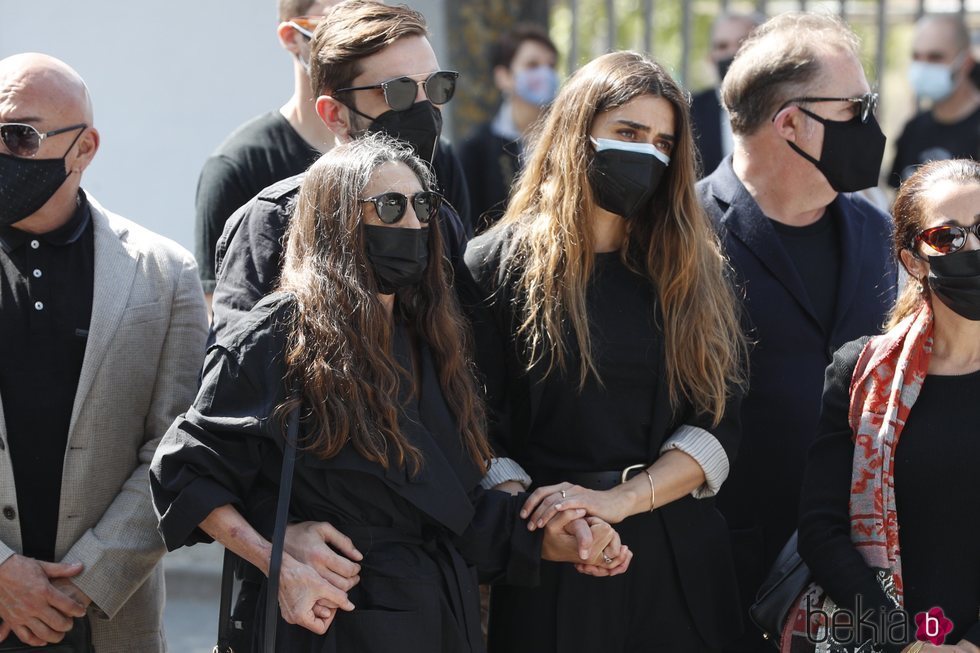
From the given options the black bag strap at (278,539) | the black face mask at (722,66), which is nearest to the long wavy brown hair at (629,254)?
the black bag strap at (278,539)

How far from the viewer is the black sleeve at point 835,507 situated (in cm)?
277

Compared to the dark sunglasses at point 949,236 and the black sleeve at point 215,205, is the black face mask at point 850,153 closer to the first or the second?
the dark sunglasses at point 949,236

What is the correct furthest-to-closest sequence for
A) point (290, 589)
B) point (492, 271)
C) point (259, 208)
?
point (492, 271) < point (259, 208) < point (290, 589)

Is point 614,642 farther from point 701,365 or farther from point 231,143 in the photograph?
point 231,143

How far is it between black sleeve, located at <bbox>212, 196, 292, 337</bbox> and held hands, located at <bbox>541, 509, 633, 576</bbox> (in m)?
0.83

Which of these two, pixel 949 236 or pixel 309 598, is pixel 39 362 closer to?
pixel 309 598

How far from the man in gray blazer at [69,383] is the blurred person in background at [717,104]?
348cm

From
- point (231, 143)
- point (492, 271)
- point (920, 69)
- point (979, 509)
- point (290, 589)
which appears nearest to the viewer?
point (290, 589)

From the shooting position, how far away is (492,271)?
10.2 ft

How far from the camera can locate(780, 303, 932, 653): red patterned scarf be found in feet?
9.14

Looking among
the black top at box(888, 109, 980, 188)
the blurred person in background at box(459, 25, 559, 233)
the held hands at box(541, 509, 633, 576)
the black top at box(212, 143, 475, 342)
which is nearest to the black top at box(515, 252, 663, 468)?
the held hands at box(541, 509, 633, 576)

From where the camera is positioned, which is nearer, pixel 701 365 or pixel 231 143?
pixel 701 365

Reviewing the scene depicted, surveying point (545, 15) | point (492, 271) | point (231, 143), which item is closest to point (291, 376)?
point (492, 271)

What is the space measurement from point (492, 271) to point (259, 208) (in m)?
0.59
